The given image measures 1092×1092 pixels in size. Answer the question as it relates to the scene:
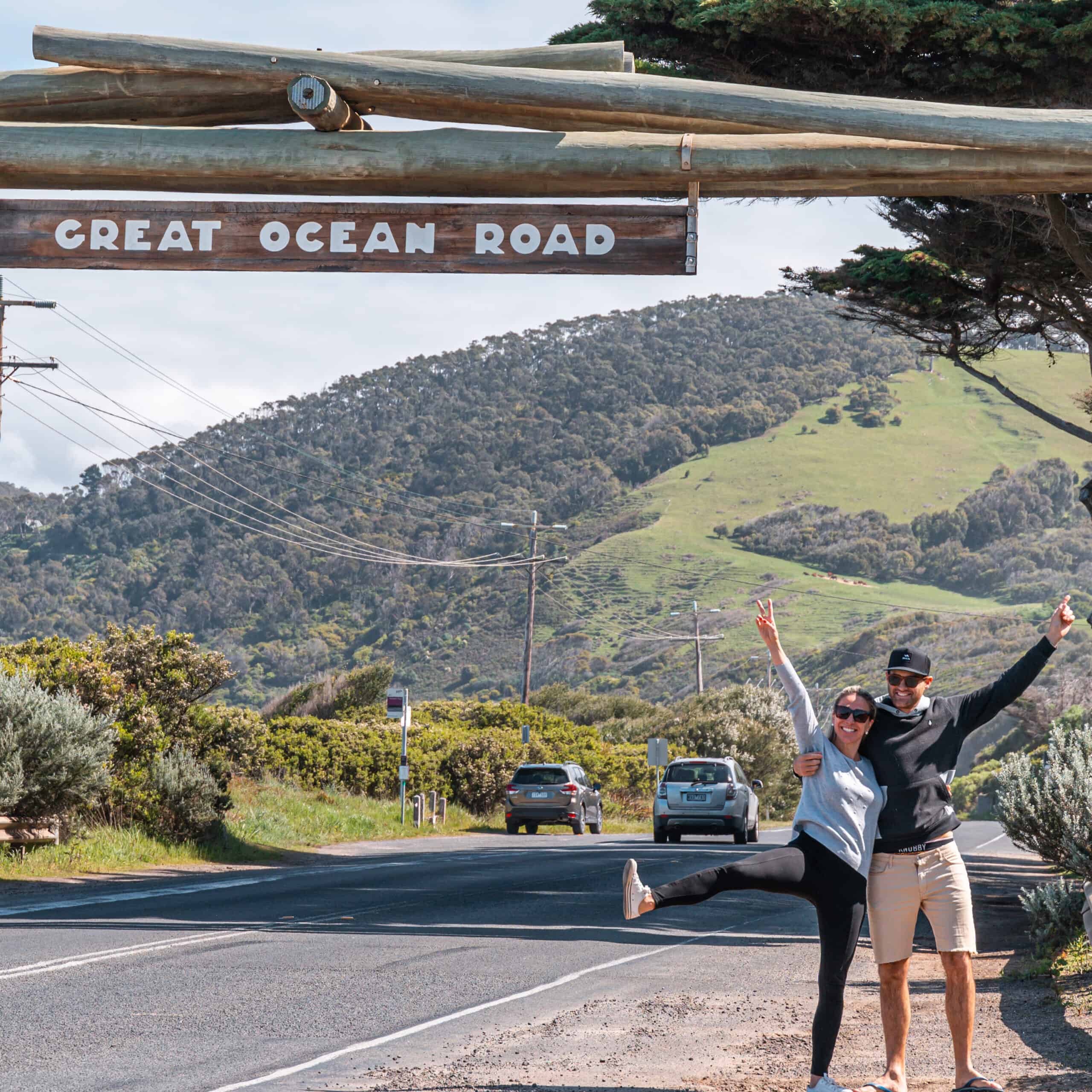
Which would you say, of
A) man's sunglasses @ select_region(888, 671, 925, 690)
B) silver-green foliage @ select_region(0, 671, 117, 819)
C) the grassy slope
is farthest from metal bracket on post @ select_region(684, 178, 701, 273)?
the grassy slope

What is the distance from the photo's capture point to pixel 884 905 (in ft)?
22.5

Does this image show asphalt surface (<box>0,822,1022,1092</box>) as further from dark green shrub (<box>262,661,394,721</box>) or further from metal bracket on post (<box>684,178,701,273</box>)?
dark green shrub (<box>262,661,394,721</box>)

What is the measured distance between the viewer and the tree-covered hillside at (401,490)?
436 feet

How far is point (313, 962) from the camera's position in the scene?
1153 cm

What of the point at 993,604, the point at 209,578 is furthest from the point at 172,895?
the point at 993,604

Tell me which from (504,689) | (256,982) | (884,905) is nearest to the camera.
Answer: (884,905)

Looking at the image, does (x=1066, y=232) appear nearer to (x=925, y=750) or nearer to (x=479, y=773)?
(x=925, y=750)

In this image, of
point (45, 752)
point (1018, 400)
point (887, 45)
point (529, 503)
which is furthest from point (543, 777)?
point (529, 503)

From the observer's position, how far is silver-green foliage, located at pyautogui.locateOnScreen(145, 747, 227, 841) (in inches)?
869

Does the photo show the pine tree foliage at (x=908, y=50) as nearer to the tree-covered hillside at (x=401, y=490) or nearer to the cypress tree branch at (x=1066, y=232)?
the cypress tree branch at (x=1066, y=232)

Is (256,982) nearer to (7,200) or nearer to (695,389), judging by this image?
(7,200)

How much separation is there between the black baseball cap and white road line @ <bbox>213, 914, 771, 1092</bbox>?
12.1 feet

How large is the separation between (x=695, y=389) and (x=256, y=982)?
17808 centimetres

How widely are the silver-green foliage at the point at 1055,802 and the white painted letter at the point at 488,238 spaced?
701 cm
